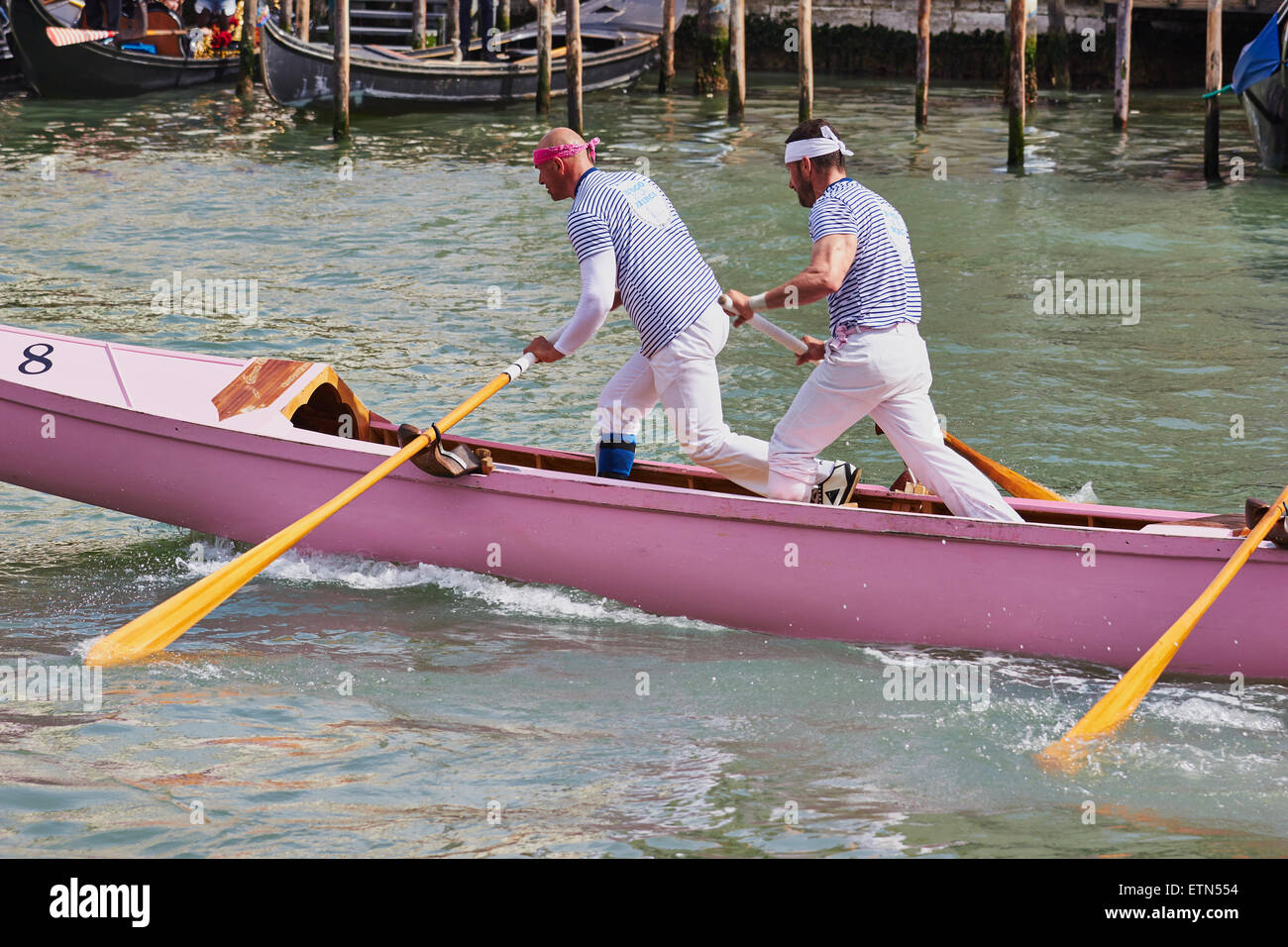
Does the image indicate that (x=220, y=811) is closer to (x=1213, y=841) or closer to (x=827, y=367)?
(x=827, y=367)

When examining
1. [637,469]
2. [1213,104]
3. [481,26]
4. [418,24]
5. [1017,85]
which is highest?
[418,24]

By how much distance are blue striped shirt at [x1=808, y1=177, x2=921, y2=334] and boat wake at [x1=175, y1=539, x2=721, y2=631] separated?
1.49m

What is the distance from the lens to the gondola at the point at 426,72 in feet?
68.3

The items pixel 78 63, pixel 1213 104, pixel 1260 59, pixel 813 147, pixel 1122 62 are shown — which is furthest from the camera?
pixel 78 63

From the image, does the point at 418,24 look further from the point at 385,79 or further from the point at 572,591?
the point at 572,591

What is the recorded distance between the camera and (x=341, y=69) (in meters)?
19.1

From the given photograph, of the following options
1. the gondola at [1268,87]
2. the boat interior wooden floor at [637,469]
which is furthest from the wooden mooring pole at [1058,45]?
the boat interior wooden floor at [637,469]

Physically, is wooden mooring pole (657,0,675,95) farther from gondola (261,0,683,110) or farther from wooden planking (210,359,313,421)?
wooden planking (210,359,313,421)

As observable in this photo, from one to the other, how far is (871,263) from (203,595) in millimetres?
2754

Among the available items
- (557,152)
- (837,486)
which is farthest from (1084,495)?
(557,152)

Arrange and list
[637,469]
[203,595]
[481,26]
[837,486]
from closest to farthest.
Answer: [203,595]
[837,486]
[637,469]
[481,26]

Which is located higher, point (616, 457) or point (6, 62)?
point (6, 62)

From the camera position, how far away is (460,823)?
4672 millimetres
